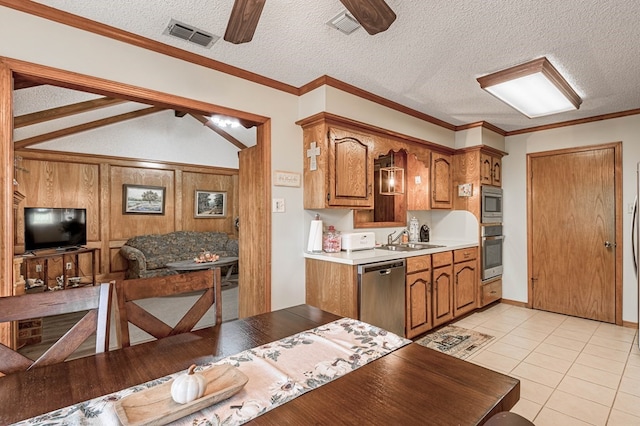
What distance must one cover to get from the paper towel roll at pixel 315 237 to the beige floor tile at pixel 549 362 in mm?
2067

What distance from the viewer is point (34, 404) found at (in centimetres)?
86

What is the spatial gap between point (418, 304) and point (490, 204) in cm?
197

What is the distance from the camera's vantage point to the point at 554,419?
2.01m

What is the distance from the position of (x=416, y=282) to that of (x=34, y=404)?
113 inches

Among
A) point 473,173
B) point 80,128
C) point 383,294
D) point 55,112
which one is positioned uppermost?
point 80,128

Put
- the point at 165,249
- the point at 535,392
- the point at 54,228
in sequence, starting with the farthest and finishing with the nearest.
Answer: the point at 165,249 < the point at 54,228 < the point at 535,392

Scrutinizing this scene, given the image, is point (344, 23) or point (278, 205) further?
point (278, 205)

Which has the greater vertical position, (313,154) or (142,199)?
(313,154)

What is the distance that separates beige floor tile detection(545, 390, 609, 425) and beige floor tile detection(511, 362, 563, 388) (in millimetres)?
162

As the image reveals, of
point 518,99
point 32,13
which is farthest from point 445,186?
point 32,13

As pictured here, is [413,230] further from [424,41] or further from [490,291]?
[424,41]

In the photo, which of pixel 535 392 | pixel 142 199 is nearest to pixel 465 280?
pixel 535 392

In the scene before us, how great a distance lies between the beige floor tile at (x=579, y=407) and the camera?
2.02 meters

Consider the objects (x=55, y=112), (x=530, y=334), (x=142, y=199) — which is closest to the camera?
(x=530, y=334)
